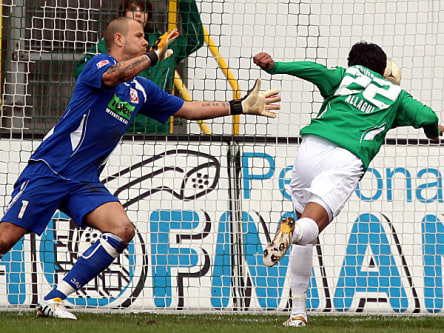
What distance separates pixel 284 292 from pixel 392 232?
1.06m

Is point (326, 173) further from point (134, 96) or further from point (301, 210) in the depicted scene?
point (134, 96)

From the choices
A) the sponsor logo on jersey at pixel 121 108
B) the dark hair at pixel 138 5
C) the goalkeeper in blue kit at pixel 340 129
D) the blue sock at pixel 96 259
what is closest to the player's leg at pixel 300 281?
the goalkeeper in blue kit at pixel 340 129

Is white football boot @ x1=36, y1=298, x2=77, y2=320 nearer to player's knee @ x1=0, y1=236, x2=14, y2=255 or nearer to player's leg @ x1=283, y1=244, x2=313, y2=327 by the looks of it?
player's knee @ x1=0, y1=236, x2=14, y2=255

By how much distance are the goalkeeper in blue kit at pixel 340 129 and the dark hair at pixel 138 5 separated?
7.61 feet

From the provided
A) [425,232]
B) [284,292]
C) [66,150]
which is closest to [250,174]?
[284,292]

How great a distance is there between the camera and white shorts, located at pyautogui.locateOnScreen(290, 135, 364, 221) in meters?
5.46

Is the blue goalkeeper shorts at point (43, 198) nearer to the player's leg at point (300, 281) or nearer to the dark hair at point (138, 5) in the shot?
the player's leg at point (300, 281)

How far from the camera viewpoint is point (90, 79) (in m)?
5.56

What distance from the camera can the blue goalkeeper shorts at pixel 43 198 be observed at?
5578 mm

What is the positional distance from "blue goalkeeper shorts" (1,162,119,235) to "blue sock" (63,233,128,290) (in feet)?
0.71

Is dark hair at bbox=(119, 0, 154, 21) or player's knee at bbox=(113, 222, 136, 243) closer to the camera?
player's knee at bbox=(113, 222, 136, 243)

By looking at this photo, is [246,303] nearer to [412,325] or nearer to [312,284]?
[312,284]

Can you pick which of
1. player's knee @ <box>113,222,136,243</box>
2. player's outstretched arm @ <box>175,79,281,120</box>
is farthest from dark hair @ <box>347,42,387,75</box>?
player's knee @ <box>113,222,136,243</box>

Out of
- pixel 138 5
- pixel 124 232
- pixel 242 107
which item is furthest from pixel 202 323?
pixel 138 5
